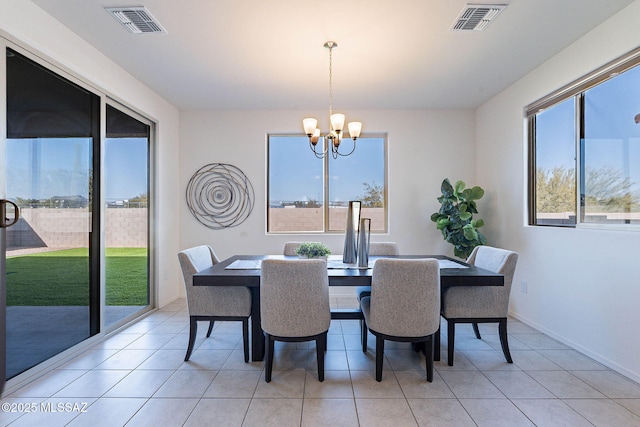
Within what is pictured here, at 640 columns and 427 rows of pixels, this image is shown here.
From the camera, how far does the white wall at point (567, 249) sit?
2307 mm

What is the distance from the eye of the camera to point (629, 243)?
2277mm

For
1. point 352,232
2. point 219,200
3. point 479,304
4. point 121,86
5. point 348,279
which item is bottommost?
point 479,304

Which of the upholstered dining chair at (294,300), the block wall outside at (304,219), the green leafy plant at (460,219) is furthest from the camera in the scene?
the block wall outside at (304,219)

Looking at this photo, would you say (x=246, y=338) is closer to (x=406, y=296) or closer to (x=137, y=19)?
(x=406, y=296)

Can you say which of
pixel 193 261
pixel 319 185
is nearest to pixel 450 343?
pixel 193 261

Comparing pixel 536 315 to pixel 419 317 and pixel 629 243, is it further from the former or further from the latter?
pixel 419 317

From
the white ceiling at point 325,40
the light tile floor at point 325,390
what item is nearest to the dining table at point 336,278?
the light tile floor at point 325,390

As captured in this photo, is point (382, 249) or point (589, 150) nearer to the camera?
point (589, 150)

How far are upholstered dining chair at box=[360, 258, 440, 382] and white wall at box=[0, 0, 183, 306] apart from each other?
289 centimetres

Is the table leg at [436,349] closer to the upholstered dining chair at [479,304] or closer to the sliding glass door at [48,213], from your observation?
the upholstered dining chair at [479,304]

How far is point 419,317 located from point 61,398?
2394 millimetres

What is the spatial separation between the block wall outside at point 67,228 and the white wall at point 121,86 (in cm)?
44

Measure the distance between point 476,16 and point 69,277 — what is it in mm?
3842

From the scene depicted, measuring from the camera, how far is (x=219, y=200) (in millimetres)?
4453
